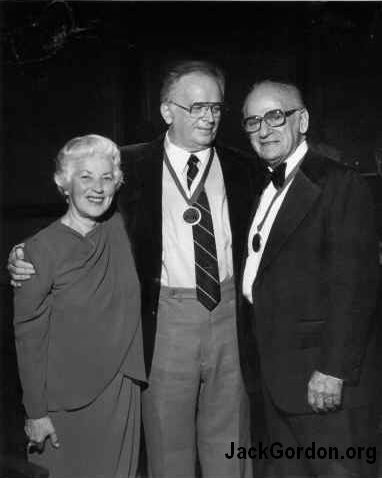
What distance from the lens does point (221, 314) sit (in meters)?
1.88

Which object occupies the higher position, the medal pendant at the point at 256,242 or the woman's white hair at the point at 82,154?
the woman's white hair at the point at 82,154

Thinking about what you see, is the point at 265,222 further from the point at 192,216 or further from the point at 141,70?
the point at 141,70

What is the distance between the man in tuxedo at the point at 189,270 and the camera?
1.87 meters

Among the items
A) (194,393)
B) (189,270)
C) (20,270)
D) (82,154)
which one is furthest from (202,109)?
(194,393)

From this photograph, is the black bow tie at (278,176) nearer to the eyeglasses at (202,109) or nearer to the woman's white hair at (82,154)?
the eyeglasses at (202,109)

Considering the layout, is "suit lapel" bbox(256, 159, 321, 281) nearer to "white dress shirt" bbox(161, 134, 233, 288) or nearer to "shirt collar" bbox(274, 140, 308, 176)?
"shirt collar" bbox(274, 140, 308, 176)

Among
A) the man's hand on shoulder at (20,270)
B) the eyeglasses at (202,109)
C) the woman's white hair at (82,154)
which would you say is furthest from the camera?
the eyeglasses at (202,109)

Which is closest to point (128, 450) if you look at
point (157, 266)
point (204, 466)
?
point (204, 466)

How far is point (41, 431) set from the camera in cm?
174

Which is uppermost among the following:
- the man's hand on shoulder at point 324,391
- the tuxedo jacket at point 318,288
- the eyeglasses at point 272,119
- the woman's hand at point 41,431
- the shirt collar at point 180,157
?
the eyeglasses at point 272,119

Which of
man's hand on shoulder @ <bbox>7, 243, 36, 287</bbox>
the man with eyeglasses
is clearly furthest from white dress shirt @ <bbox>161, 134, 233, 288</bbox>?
man's hand on shoulder @ <bbox>7, 243, 36, 287</bbox>

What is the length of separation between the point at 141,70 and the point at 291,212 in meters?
0.81

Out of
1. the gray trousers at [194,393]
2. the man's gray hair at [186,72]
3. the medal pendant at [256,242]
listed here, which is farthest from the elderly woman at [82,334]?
the medal pendant at [256,242]

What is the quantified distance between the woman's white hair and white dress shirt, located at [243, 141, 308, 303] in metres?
0.52
